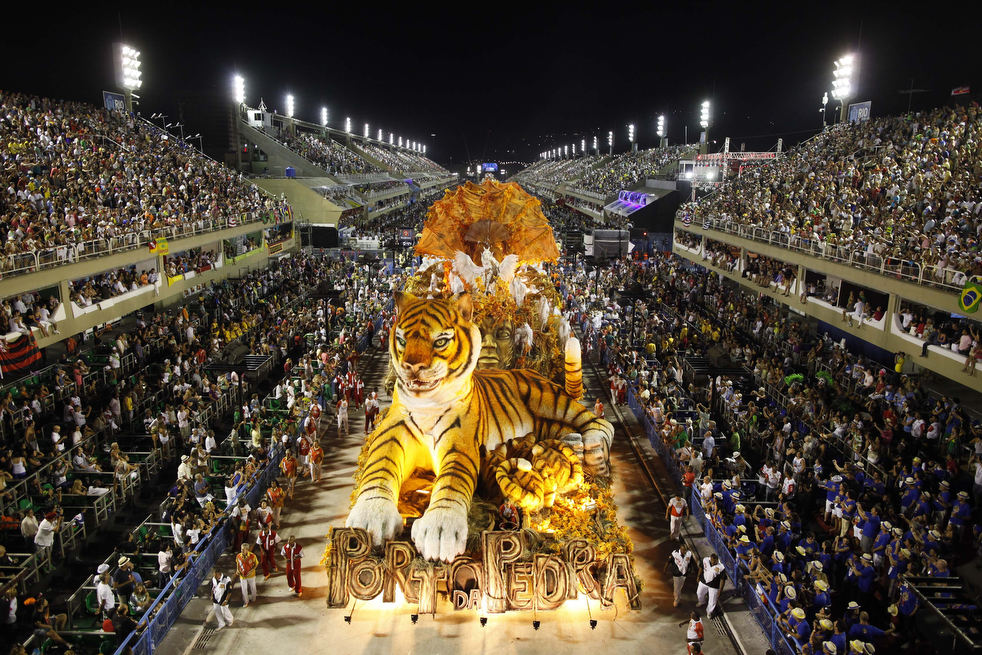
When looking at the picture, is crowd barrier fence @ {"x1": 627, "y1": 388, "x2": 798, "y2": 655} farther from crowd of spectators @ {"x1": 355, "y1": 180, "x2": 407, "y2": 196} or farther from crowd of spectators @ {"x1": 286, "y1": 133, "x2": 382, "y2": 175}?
crowd of spectators @ {"x1": 355, "y1": 180, "x2": 407, "y2": 196}

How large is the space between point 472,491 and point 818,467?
7753 mm

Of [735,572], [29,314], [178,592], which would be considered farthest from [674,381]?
[29,314]

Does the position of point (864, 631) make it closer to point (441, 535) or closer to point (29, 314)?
point (441, 535)

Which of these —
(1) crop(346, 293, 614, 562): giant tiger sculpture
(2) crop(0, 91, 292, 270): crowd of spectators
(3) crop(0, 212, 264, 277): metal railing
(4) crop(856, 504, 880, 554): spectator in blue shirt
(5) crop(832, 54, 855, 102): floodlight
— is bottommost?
(4) crop(856, 504, 880, 554): spectator in blue shirt

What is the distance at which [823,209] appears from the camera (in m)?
25.7

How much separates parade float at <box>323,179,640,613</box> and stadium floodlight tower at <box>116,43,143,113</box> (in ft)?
129

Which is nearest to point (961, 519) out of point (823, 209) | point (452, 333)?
point (452, 333)

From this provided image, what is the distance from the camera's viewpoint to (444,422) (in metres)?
9.15

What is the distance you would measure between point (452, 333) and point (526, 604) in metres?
3.57

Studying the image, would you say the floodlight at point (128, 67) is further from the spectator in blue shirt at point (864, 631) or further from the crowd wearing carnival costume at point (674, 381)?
the spectator in blue shirt at point (864, 631)

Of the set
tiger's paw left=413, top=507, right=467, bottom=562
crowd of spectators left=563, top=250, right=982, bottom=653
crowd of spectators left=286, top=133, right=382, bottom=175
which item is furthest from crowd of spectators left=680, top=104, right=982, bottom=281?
crowd of spectators left=286, top=133, right=382, bottom=175

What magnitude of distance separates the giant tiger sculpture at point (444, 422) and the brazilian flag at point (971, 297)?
8.81 meters

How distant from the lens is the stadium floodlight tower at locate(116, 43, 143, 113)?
39.3 metres

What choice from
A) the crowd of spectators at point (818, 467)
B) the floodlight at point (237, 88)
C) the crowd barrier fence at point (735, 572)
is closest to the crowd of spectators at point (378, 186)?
the floodlight at point (237, 88)
